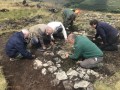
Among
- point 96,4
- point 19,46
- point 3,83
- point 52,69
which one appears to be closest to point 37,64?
point 52,69

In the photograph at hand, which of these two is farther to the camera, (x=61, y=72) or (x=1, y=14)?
(x=1, y=14)

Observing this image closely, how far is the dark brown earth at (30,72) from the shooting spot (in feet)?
48.5

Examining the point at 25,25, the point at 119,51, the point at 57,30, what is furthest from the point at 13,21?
the point at 119,51

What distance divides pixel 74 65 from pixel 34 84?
227 cm

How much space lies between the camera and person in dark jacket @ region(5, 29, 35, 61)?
617 inches

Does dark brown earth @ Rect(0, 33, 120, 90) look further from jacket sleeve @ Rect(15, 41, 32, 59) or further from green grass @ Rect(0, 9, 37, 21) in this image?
green grass @ Rect(0, 9, 37, 21)

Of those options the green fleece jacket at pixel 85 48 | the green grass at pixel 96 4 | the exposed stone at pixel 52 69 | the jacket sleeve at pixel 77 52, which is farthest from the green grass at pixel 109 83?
the green grass at pixel 96 4

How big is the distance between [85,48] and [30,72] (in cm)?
298

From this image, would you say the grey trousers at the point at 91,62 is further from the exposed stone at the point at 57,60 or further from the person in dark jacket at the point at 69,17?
the person in dark jacket at the point at 69,17

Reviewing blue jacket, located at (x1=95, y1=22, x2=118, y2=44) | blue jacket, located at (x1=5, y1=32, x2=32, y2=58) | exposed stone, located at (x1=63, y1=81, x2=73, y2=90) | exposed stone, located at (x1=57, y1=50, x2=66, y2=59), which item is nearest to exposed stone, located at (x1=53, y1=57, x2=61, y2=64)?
exposed stone, located at (x1=57, y1=50, x2=66, y2=59)

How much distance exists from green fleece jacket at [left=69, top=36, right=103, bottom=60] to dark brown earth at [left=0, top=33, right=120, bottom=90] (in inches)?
40.7

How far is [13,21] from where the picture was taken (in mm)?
26750

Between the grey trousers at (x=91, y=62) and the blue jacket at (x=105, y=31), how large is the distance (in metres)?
2.17

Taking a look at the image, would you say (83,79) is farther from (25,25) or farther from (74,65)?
(25,25)
